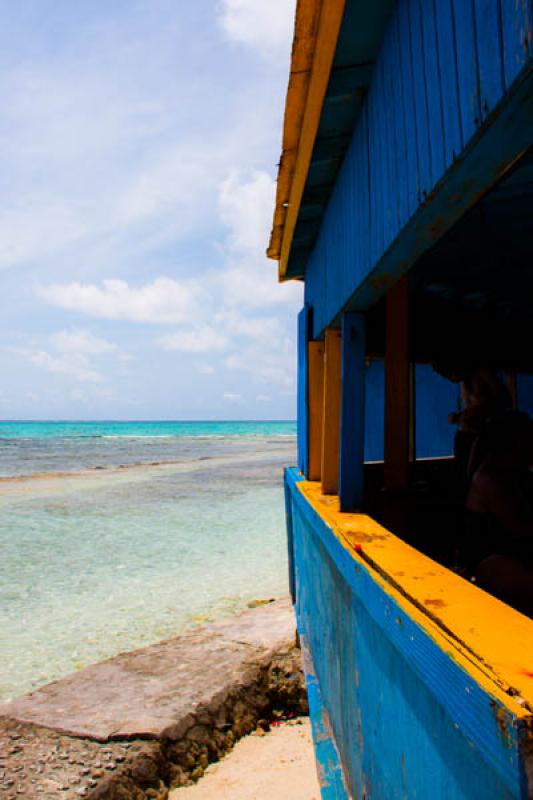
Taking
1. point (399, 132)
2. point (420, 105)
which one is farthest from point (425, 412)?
point (420, 105)

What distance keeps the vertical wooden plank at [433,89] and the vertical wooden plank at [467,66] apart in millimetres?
143

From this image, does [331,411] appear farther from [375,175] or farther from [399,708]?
[399,708]

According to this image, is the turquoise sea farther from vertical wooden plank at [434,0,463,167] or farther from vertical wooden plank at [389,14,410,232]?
vertical wooden plank at [434,0,463,167]

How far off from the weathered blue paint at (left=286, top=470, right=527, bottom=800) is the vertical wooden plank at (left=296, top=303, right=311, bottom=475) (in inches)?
72.5

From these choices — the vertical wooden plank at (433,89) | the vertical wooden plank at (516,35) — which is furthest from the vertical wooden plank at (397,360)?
the vertical wooden plank at (516,35)

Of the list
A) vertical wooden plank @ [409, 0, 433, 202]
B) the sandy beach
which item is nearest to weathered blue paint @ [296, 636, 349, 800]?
the sandy beach

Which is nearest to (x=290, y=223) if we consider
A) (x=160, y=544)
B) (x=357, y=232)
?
(x=357, y=232)

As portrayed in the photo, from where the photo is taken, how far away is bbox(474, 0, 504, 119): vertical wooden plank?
4.35 ft

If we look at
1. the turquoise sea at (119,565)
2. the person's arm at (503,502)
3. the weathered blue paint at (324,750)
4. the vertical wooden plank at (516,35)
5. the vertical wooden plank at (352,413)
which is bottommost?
the turquoise sea at (119,565)

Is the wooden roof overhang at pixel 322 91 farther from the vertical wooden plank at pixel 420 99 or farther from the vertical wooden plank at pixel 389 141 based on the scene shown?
the vertical wooden plank at pixel 420 99

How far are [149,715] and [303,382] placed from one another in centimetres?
277

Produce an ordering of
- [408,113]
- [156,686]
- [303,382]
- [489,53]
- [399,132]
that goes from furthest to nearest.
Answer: [303,382], [156,686], [399,132], [408,113], [489,53]

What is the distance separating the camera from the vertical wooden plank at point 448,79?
1.58 metres

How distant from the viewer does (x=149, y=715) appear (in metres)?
3.80
